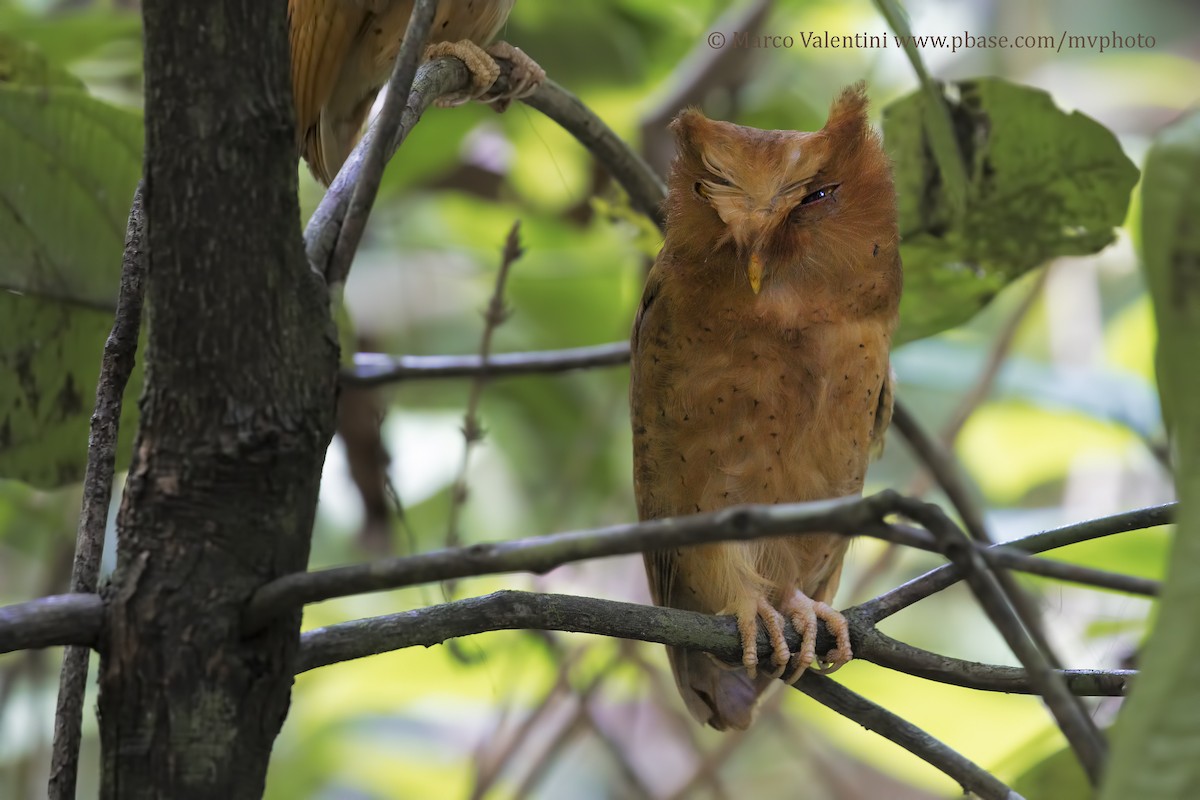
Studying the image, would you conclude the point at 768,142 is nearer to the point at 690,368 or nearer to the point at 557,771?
the point at 690,368

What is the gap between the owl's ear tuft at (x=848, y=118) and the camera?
49.6 inches

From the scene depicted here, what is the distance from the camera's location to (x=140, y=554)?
575 millimetres

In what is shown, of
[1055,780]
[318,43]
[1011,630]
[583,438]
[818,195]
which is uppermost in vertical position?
[318,43]

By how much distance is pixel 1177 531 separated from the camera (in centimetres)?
44

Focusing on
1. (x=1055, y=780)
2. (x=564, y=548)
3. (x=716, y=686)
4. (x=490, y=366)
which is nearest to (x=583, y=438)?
(x=490, y=366)

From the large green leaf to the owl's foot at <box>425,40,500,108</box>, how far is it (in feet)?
1.14

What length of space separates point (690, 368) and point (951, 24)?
1751 mm

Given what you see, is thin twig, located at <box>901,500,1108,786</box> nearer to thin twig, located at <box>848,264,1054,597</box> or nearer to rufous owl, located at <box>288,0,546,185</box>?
rufous owl, located at <box>288,0,546,185</box>

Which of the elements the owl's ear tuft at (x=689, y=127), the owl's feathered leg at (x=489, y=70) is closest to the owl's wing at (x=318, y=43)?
the owl's feathered leg at (x=489, y=70)

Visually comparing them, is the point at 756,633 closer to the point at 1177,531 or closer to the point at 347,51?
the point at 1177,531

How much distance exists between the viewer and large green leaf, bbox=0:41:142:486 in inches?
47.4

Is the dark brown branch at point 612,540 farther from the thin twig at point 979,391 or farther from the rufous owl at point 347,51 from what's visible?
the thin twig at point 979,391

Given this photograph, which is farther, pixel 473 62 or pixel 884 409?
pixel 884 409

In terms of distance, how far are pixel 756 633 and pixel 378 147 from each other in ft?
2.12
